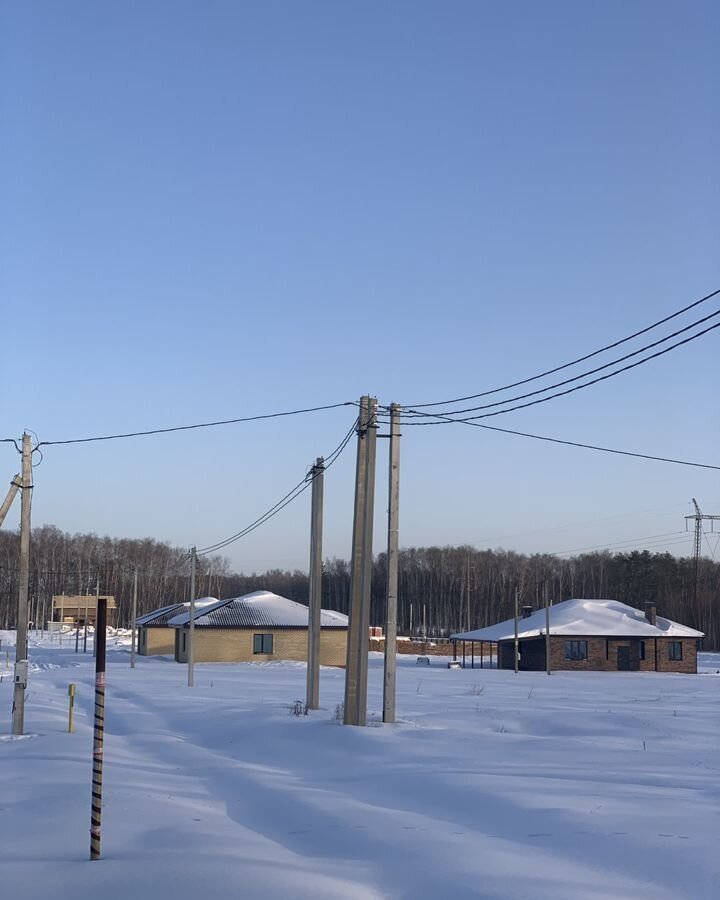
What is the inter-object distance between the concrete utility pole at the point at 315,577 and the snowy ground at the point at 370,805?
88 cm

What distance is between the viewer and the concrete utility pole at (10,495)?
23.5 metres

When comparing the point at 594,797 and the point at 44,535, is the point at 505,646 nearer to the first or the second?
the point at 594,797

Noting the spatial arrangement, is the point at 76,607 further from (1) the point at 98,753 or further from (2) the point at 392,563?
(1) the point at 98,753

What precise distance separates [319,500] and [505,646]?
40288 millimetres

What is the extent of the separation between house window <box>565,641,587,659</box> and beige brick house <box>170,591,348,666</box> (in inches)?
522

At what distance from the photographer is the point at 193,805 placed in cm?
1323

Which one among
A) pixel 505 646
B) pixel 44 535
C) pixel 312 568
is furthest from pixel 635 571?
pixel 312 568

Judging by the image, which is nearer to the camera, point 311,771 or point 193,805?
point 193,805

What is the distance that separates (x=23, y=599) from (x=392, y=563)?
793 centimetres

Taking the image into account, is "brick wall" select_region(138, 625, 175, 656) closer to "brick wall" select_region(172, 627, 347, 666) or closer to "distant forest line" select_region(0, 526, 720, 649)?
"brick wall" select_region(172, 627, 347, 666)

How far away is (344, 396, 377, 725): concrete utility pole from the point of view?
67.8 ft

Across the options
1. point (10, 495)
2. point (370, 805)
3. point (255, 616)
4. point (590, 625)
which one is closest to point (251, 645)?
point (255, 616)

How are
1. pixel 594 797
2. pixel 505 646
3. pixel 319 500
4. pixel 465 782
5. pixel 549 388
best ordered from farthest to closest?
pixel 505 646 < pixel 319 500 < pixel 549 388 < pixel 465 782 < pixel 594 797

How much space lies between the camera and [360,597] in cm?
2075
